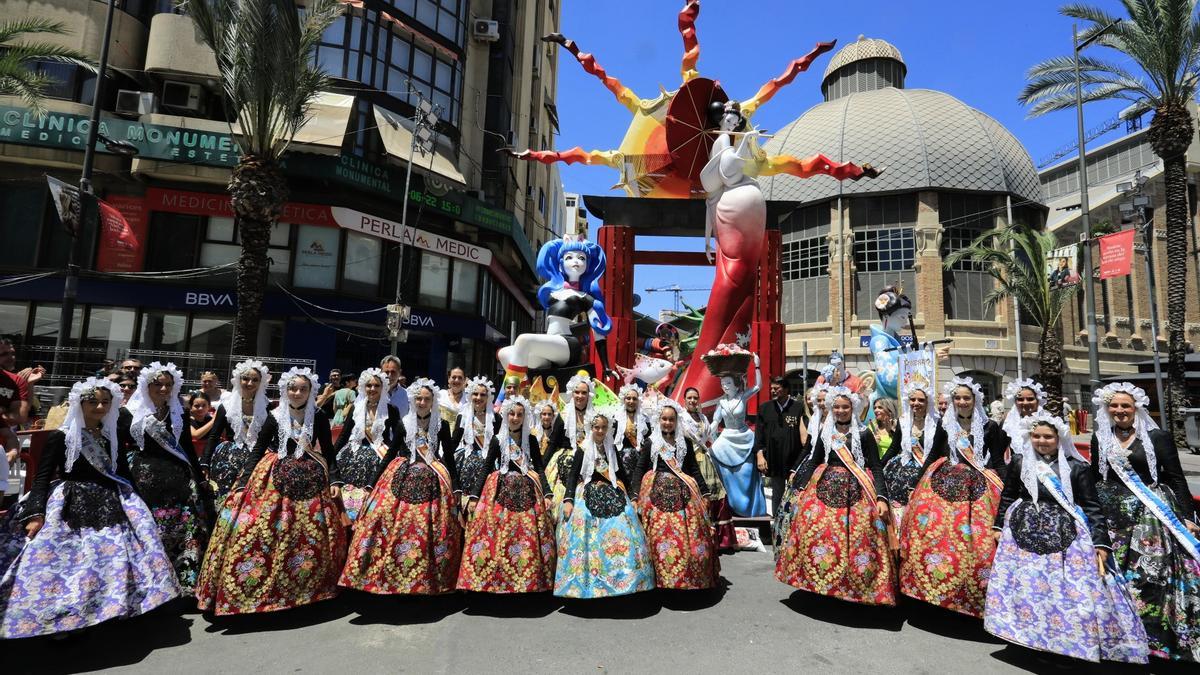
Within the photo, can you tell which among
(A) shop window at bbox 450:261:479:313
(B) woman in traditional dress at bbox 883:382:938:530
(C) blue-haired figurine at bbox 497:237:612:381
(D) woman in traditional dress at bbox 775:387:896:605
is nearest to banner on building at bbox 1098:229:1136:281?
(C) blue-haired figurine at bbox 497:237:612:381

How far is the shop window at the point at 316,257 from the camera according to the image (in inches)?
714

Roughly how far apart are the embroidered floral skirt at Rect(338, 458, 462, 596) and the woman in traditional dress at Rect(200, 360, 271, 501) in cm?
102

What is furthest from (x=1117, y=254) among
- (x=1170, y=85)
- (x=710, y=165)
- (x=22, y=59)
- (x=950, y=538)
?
(x=22, y=59)

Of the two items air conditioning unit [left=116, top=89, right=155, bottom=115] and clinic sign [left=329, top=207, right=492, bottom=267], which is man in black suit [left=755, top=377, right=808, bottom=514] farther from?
air conditioning unit [left=116, top=89, right=155, bottom=115]

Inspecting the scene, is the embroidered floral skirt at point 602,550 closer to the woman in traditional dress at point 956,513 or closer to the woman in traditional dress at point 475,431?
the woman in traditional dress at point 475,431

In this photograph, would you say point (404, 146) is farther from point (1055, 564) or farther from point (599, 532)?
point (1055, 564)

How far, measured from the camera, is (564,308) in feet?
32.4

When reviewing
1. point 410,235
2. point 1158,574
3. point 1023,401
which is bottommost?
point 1158,574

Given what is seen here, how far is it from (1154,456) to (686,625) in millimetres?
3127

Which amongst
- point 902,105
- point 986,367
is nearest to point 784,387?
point 986,367

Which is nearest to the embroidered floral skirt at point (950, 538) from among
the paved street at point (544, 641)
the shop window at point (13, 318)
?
the paved street at point (544, 641)

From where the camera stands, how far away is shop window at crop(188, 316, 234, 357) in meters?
17.3

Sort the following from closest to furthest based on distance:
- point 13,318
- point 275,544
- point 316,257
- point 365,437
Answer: point 275,544 < point 365,437 < point 13,318 < point 316,257

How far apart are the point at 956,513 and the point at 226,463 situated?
536 centimetres
